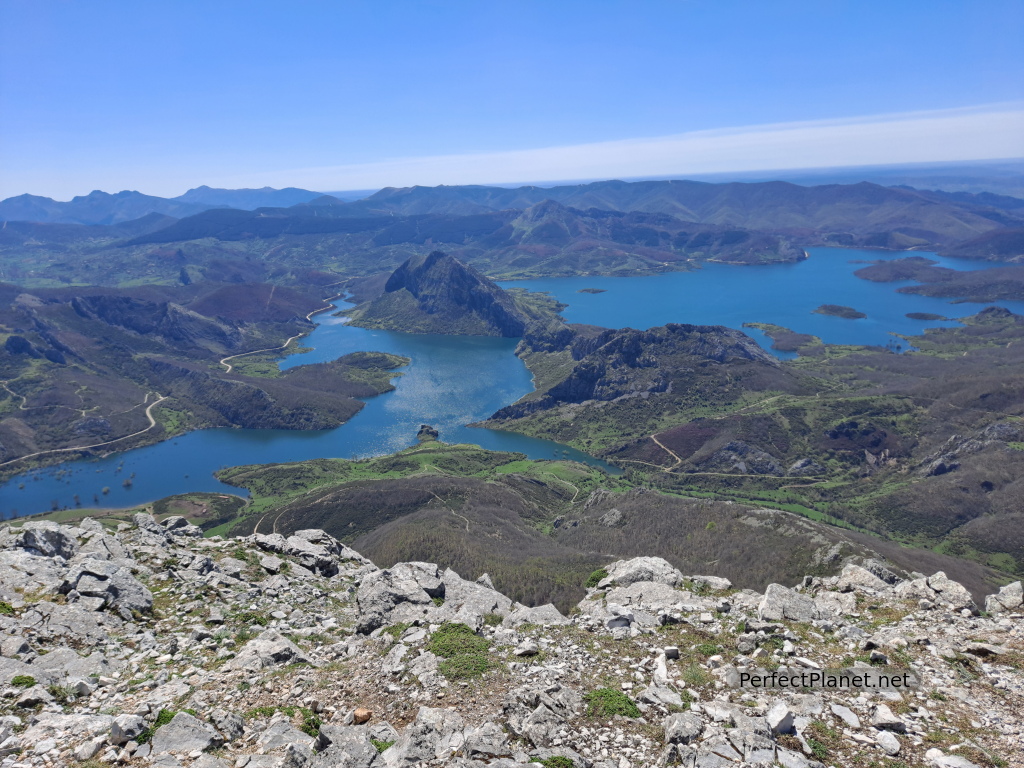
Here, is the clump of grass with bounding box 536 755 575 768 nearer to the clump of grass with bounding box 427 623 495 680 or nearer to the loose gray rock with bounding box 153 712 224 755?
the clump of grass with bounding box 427 623 495 680

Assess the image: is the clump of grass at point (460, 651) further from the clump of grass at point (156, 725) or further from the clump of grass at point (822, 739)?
the clump of grass at point (822, 739)

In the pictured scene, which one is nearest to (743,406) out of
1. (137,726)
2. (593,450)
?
(593,450)

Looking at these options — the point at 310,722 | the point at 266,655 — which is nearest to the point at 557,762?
the point at 310,722

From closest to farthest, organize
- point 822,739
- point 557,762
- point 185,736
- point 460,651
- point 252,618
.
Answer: point 557,762
point 822,739
point 185,736
point 460,651
point 252,618

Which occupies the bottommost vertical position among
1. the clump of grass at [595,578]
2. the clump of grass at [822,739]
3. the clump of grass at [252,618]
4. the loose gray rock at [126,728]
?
the clump of grass at [595,578]

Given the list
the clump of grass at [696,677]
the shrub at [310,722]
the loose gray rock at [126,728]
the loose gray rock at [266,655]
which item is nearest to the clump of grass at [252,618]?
the loose gray rock at [266,655]

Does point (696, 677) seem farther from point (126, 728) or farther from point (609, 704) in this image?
point (126, 728)

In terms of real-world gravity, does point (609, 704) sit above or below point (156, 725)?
below
